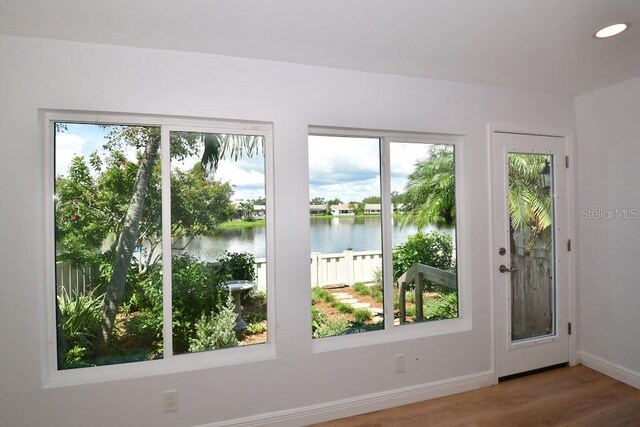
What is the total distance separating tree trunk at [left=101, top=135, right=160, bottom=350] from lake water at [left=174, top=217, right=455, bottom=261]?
11.7 inches

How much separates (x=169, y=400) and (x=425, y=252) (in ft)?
6.87

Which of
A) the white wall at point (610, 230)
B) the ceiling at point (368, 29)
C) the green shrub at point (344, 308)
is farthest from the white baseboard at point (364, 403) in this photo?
the ceiling at point (368, 29)

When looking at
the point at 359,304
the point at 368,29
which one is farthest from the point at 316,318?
the point at 368,29

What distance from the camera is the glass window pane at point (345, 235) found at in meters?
2.56

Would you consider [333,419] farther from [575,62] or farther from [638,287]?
[575,62]

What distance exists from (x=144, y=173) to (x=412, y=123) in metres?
1.93

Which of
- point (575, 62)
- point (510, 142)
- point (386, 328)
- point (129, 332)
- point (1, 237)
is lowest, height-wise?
point (386, 328)

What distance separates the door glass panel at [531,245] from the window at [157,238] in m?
2.12

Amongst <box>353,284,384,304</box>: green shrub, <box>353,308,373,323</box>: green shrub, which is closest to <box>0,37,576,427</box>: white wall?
<box>353,308,373,323</box>: green shrub

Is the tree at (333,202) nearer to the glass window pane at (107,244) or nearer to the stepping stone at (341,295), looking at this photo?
the stepping stone at (341,295)

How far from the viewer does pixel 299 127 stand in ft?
7.80

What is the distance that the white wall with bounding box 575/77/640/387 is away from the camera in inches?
109

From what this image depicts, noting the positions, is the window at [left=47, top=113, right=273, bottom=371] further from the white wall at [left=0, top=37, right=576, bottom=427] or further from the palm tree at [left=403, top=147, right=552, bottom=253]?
the palm tree at [left=403, top=147, right=552, bottom=253]

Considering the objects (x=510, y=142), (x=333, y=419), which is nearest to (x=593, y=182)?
(x=510, y=142)
